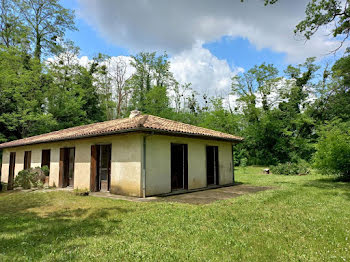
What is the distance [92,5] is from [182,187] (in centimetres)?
822

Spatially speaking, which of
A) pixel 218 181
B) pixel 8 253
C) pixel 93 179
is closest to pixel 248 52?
pixel 218 181

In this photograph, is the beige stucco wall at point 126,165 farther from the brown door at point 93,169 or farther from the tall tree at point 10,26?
the tall tree at point 10,26

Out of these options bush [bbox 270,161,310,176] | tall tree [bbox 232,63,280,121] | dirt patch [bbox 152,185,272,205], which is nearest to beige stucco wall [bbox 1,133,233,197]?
dirt patch [bbox 152,185,272,205]

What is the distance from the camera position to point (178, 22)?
9.96m

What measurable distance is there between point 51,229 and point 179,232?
259cm

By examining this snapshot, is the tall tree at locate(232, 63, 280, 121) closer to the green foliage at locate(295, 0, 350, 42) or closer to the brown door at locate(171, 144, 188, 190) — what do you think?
the green foliage at locate(295, 0, 350, 42)

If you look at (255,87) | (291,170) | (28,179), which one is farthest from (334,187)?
(255,87)

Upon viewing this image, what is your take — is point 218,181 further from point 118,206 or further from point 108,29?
point 108,29

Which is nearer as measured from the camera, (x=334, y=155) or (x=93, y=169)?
(x=93, y=169)

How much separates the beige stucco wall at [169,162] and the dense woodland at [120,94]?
34.0ft

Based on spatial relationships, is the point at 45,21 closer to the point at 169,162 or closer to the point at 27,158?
the point at 27,158

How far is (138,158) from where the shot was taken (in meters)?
7.96

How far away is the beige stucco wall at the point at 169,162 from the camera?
820cm

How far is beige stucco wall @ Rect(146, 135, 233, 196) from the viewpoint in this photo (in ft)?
26.9
